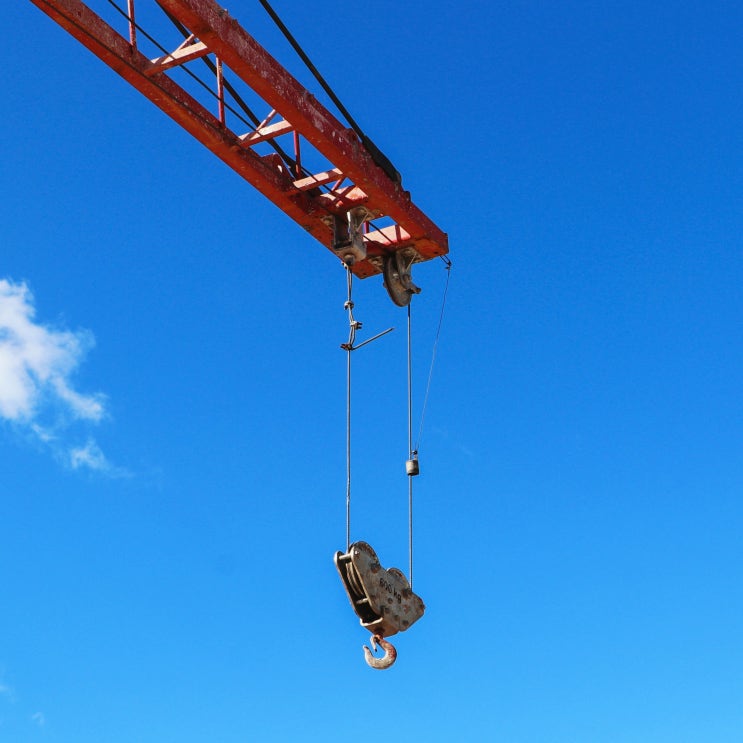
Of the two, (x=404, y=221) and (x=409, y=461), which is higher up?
(x=404, y=221)

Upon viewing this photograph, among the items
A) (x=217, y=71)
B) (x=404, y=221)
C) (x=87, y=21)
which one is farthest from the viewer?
(x=404, y=221)

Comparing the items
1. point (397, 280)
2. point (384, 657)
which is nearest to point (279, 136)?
point (397, 280)

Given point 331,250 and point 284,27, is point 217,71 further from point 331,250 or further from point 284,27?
point 331,250

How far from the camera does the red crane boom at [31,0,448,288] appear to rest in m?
13.7

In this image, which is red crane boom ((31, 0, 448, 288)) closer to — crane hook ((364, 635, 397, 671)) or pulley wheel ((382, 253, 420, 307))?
pulley wheel ((382, 253, 420, 307))

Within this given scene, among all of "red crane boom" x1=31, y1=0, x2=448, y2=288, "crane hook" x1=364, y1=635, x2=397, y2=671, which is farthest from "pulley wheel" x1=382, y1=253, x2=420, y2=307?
"crane hook" x1=364, y1=635, x2=397, y2=671

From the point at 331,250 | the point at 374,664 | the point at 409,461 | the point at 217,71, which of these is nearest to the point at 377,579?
the point at 374,664

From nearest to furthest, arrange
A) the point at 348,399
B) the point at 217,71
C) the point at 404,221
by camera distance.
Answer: the point at 217,71, the point at 348,399, the point at 404,221

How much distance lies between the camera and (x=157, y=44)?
14023mm

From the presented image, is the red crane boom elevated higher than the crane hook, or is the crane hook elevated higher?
the red crane boom

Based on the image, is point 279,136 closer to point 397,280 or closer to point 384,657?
point 397,280

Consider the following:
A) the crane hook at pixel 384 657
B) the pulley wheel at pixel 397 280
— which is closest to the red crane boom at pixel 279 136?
the pulley wheel at pixel 397 280

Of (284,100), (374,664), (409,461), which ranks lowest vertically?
(374,664)

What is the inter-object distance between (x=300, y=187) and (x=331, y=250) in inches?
42.7
